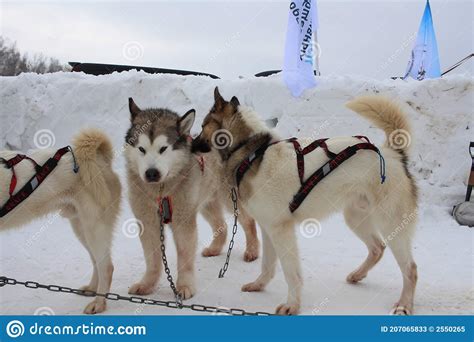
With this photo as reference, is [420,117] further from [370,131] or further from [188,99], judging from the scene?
[188,99]

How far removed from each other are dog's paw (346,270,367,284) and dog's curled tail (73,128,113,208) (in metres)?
2.25

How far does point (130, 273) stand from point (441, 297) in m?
2.86

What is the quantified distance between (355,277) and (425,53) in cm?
728

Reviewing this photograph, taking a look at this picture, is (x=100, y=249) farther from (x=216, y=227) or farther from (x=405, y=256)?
(x=405, y=256)

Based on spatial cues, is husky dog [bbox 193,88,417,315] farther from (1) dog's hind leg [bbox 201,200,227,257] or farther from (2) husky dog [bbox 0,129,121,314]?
(1) dog's hind leg [bbox 201,200,227,257]

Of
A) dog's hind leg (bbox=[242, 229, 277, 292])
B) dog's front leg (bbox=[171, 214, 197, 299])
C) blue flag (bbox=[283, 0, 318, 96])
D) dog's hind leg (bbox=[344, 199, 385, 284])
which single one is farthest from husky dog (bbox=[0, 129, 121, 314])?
blue flag (bbox=[283, 0, 318, 96])

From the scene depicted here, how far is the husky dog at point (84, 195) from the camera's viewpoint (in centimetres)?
358

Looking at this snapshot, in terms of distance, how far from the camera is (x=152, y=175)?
3.63 m

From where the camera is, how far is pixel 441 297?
3.82 metres

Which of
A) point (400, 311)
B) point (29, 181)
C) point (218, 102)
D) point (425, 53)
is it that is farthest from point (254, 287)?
point (425, 53)

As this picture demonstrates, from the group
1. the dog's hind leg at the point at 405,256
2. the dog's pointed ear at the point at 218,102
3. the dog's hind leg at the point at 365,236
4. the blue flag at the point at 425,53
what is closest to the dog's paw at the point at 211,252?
the dog's hind leg at the point at 365,236

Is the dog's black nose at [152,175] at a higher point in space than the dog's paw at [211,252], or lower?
higher

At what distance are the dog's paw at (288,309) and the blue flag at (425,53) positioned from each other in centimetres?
777

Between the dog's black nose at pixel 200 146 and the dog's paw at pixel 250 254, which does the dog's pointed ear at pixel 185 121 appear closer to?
the dog's black nose at pixel 200 146
